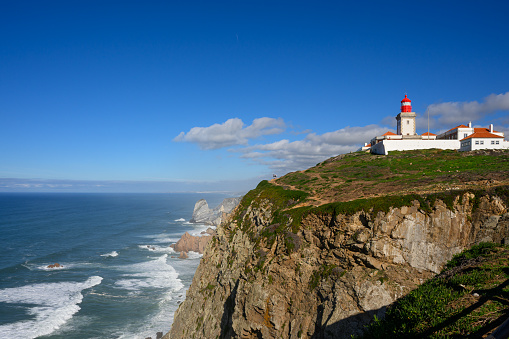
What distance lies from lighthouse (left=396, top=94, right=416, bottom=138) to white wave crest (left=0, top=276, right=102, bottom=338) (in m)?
59.6

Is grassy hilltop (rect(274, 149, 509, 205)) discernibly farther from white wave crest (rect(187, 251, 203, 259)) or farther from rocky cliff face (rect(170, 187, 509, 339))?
white wave crest (rect(187, 251, 203, 259))

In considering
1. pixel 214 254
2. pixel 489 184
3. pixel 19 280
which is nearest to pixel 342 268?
pixel 489 184

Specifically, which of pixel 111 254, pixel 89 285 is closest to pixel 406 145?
pixel 89 285

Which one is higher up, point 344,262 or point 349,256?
point 349,256

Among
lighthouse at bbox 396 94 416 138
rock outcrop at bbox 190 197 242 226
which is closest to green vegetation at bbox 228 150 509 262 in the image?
lighthouse at bbox 396 94 416 138

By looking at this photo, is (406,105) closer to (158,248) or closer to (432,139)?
(432,139)

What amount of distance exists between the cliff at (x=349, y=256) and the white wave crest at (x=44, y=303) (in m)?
25.3

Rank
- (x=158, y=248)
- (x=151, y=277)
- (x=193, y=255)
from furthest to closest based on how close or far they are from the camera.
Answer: (x=158, y=248) < (x=193, y=255) < (x=151, y=277)

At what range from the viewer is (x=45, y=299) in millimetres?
43906

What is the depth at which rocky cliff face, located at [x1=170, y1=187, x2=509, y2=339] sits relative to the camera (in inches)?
665

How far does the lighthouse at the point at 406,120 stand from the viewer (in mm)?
51588

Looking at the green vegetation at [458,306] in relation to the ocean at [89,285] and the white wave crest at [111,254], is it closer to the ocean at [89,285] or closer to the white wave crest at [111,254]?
the ocean at [89,285]

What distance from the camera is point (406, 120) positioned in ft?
170

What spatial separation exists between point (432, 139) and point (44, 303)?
66.8m
